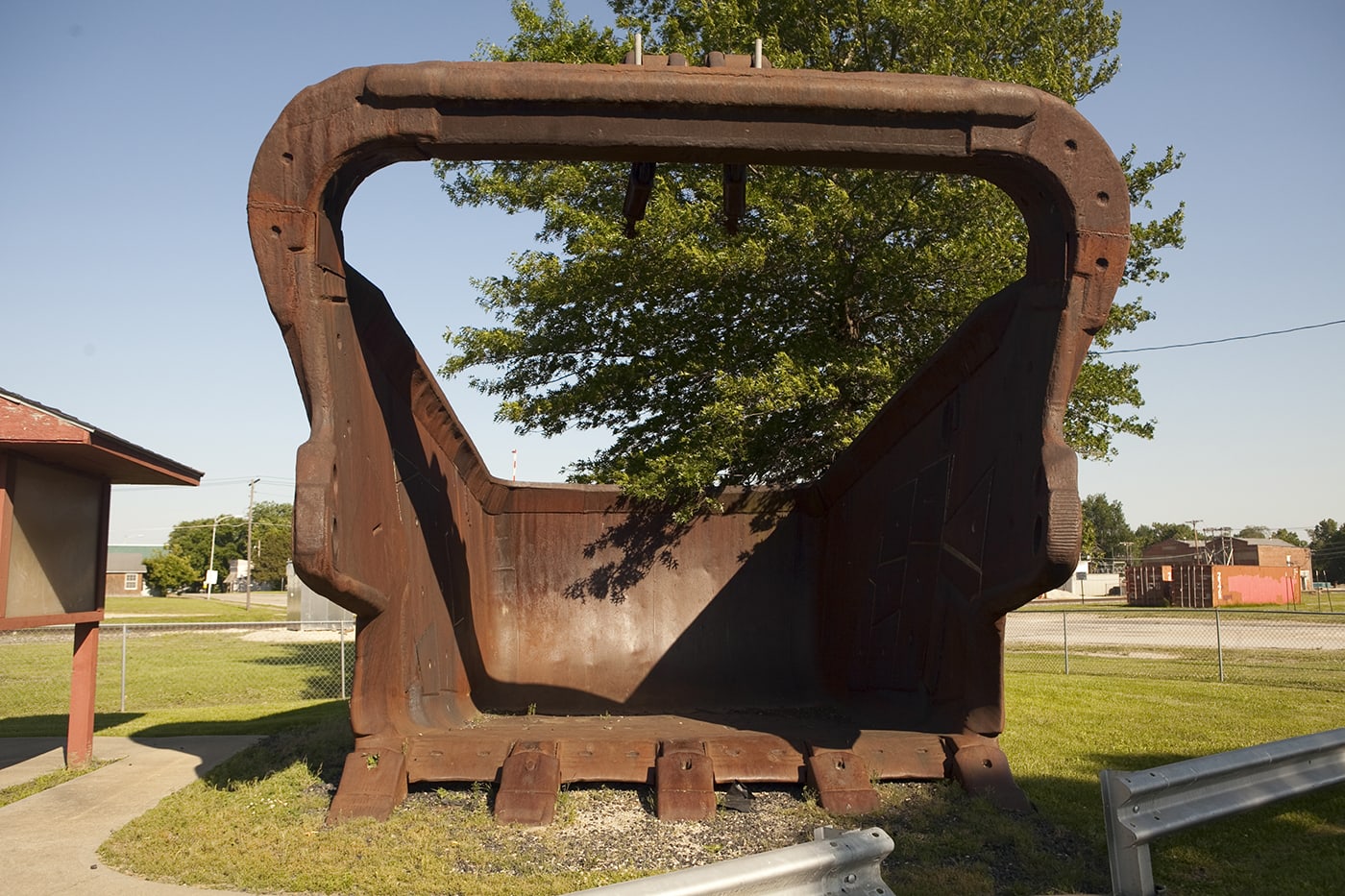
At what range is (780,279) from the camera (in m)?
12.6

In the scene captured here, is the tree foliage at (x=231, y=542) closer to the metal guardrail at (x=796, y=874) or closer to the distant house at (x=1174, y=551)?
the distant house at (x=1174, y=551)

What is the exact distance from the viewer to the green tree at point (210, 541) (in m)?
115

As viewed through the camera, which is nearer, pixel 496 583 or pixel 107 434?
pixel 107 434

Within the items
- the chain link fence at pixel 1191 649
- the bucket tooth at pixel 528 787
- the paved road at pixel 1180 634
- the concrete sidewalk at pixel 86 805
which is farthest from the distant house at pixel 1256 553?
the bucket tooth at pixel 528 787

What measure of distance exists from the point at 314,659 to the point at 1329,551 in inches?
4041

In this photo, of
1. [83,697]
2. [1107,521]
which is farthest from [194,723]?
[1107,521]

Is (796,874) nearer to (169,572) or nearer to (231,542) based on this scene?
(169,572)

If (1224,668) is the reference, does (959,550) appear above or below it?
above

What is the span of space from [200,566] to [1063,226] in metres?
121

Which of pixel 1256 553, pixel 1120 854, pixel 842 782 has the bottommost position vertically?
pixel 842 782

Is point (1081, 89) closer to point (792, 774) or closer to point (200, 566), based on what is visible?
point (792, 774)

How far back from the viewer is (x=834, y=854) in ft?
9.12

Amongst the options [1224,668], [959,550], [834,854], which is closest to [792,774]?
[959,550]

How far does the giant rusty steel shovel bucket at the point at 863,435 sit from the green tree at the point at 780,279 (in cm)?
317
